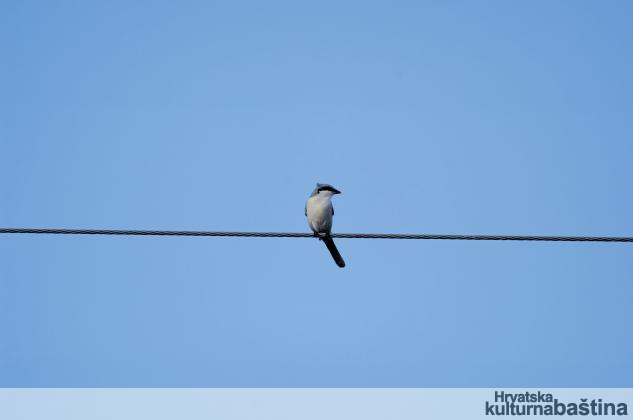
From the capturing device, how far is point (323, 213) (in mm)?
12727

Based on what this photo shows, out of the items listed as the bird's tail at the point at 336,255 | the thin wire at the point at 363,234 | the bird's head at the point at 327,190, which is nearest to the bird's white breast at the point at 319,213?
the bird's head at the point at 327,190

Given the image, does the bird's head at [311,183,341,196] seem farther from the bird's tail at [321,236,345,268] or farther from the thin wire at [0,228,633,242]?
the thin wire at [0,228,633,242]

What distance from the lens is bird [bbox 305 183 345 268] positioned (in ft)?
41.8

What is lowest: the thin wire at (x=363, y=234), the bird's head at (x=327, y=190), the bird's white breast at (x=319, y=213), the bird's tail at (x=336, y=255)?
the thin wire at (x=363, y=234)

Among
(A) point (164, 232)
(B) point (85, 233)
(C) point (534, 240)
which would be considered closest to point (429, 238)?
(C) point (534, 240)

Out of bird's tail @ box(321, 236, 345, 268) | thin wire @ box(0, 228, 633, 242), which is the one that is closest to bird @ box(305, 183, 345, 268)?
bird's tail @ box(321, 236, 345, 268)

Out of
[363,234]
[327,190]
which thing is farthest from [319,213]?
[363,234]

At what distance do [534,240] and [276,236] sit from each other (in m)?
2.63

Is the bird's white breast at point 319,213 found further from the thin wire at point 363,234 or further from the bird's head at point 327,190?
the thin wire at point 363,234

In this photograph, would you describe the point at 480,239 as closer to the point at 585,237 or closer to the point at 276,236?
the point at 585,237

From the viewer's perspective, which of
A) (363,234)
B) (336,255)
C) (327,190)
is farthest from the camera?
(336,255)

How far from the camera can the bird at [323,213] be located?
41.8 ft

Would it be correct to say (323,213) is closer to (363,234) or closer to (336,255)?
(336,255)
